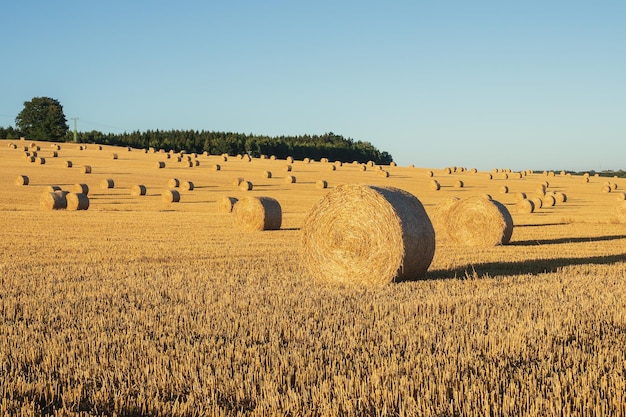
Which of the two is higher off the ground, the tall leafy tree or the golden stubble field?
the tall leafy tree

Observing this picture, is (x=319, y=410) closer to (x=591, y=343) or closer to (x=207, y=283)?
(x=591, y=343)

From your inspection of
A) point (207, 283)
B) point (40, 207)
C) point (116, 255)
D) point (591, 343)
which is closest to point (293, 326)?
point (591, 343)

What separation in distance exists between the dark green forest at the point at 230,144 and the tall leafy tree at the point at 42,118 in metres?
2.23

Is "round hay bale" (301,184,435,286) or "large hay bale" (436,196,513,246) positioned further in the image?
"large hay bale" (436,196,513,246)

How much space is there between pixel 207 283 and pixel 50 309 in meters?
2.80

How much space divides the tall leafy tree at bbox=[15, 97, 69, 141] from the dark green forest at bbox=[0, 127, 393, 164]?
7.31ft

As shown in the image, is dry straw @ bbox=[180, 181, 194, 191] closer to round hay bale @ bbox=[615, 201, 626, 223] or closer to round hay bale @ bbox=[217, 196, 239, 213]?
round hay bale @ bbox=[217, 196, 239, 213]

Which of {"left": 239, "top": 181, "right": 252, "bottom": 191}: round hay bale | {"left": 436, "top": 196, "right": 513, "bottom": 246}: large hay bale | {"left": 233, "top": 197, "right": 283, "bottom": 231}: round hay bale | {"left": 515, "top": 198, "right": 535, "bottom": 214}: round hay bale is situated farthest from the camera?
{"left": 239, "top": 181, "right": 252, "bottom": 191}: round hay bale

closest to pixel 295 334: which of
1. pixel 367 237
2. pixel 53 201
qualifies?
pixel 367 237

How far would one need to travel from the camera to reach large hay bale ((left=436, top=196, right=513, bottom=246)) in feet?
64.1

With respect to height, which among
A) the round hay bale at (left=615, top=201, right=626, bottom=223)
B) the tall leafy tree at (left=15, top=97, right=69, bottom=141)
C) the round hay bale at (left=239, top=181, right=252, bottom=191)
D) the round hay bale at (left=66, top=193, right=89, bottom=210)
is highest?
the tall leafy tree at (left=15, top=97, right=69, bottom=141)

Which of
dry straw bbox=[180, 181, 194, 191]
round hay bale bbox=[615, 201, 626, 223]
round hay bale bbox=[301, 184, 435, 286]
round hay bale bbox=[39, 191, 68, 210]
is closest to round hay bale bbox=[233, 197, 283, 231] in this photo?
round hay bale bbox=[39, 191, 68, 210]

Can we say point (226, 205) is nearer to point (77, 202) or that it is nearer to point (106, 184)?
point (77, 202)

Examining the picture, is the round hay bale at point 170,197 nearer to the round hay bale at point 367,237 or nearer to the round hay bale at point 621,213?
the round hay bale at point 621,213
